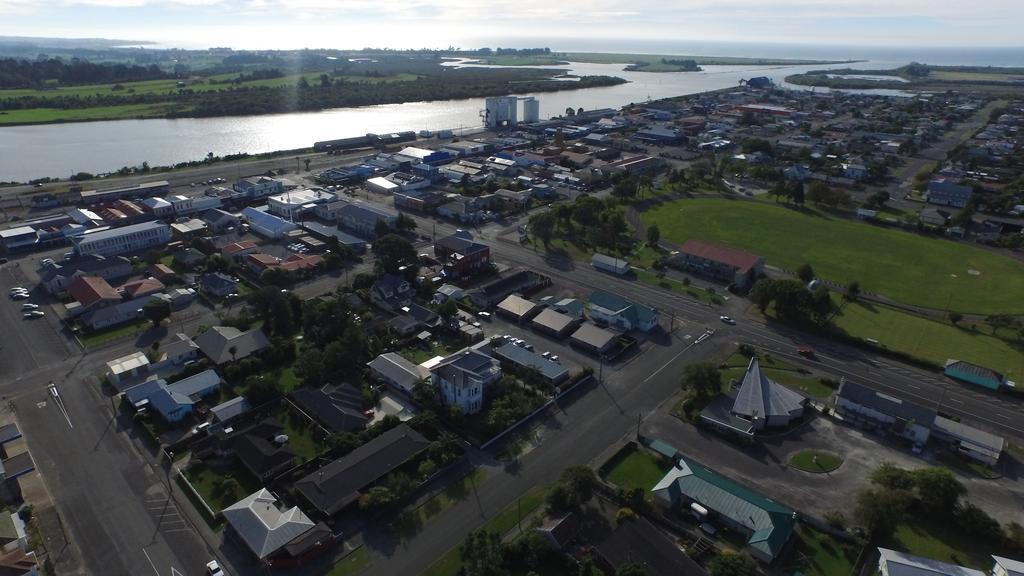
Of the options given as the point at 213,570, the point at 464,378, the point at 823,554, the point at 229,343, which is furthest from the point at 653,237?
the point at 213,570

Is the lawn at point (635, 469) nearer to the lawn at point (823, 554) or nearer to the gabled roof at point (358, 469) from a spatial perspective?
the lawn at point (823, 554)

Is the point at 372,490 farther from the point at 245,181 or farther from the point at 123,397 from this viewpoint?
the point at 245,181

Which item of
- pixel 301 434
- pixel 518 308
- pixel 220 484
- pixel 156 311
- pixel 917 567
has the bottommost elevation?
pixel 917 567

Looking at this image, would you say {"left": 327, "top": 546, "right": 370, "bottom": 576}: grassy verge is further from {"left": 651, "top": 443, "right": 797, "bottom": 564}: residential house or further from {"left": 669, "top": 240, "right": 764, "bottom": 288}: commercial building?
{"left": 669, "top": 240, "right": 764, "bottom": 288}: commercial building

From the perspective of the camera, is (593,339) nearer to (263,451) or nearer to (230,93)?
(263,451)

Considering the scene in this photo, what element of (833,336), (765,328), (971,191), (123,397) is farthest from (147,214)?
(971,191)

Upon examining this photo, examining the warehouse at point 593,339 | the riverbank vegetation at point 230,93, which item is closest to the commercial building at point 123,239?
the warehouse at point 593,339

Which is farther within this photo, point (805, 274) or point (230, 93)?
point (230, 93)

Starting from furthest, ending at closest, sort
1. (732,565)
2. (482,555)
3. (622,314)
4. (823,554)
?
1. (622,314)
2. (823,554)
3. (732,565)
4. (482,555)
